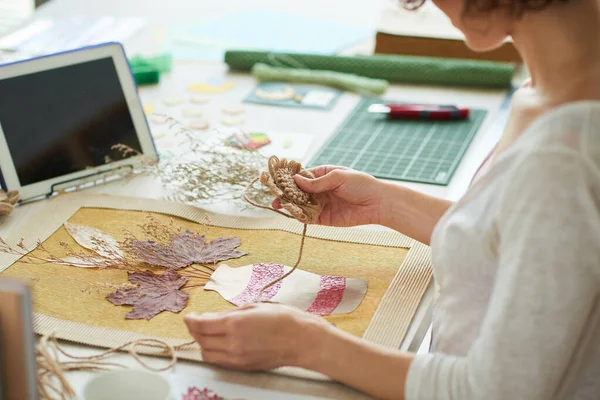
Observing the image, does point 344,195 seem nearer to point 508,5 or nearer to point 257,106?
point 508,5

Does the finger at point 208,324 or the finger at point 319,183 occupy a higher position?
the finger at point 319,183

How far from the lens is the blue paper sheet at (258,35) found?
7.47ft

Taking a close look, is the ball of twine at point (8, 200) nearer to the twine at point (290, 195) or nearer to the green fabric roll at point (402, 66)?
the twine at point (290, 195)

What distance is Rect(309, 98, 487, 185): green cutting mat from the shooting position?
63.8 inches

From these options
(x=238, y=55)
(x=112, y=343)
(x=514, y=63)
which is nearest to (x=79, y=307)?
(x=112, y=343)

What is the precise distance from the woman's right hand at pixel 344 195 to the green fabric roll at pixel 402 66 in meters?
0.85

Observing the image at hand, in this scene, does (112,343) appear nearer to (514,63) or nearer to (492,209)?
(492,209)

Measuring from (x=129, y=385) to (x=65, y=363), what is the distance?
0.58 feet

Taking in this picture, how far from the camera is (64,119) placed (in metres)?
1.48

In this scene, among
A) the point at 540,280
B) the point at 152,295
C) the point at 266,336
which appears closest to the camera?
the point at 540,280

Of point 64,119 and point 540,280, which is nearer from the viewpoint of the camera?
point 540,280

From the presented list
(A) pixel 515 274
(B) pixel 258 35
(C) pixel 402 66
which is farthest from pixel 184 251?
(B) pixel 258 35

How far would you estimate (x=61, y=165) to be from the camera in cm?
149

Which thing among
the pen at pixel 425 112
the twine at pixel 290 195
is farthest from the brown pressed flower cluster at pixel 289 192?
the pen at pixel 425 112
